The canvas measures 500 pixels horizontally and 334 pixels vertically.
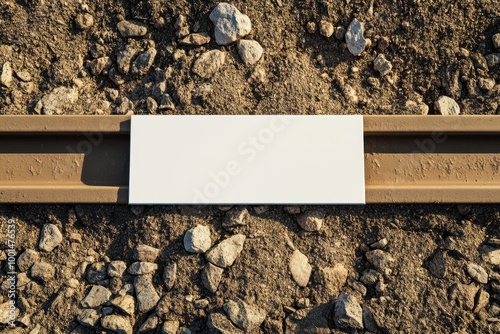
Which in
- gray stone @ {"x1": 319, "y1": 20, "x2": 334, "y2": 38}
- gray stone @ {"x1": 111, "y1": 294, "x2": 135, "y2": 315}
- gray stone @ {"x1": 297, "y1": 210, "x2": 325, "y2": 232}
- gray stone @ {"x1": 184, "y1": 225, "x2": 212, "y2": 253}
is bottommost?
gray stone @ {"x1": 111, "y1": 294, "x2": 135, "y2": 315}

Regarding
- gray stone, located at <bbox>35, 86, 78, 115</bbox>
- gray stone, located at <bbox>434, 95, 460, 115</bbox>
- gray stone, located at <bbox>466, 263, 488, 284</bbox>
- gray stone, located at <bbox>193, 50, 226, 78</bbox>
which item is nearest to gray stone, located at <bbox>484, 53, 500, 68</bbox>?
gray stone, located at <bbox>434, 95, 460, 115</bbox>

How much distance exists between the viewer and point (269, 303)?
7.38 feet

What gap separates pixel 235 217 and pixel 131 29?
1227 millimetres

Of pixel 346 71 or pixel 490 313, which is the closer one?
pixel 490 313

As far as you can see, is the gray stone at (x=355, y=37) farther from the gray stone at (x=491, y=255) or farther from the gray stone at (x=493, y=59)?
the gray stone at (x=491, y=255)

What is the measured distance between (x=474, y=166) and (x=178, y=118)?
5.53ft

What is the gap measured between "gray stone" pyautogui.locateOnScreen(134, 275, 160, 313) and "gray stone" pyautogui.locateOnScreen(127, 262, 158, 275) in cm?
3

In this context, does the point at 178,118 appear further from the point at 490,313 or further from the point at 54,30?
the point at 490,313

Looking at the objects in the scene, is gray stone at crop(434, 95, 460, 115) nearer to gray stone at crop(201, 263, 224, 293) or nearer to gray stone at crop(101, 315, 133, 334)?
gray stone at crop(201, 263, 224, 293)

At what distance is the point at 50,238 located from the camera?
2316 millimetres

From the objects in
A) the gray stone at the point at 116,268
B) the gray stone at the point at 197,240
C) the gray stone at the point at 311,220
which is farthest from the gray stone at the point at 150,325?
the gray stone at the point at 311,220

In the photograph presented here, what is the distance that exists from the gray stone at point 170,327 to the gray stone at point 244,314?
0.27 meters

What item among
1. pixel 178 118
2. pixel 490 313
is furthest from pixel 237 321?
pixel 490 313

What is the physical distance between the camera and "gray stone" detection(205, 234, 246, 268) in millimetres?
2246
